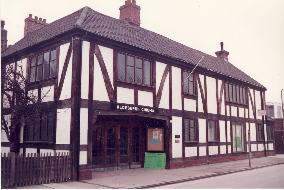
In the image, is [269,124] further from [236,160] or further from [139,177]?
[139,177]

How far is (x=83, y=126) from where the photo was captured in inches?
549

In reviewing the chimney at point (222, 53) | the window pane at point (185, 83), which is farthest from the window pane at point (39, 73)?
the chimney at point (222, 53)

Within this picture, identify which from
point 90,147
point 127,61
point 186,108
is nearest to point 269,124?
point 186,108

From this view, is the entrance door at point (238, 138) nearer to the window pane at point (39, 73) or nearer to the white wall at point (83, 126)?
the white wall at point (83, 126)

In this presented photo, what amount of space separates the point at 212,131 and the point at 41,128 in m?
11.7

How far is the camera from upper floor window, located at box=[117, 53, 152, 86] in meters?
16.2

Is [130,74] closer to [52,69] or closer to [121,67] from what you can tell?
[121,67]

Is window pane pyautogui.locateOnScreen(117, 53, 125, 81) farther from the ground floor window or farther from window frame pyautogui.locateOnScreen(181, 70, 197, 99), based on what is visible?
the ground floor window

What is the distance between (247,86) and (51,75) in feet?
58.1

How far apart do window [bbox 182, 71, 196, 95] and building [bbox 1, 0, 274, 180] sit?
2.6 inches

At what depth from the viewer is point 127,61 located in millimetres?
16594

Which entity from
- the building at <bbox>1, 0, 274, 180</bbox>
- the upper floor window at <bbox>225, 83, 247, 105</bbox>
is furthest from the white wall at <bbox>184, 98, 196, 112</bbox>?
the upper floor window at <bbox>225, 83, 247, 105</bbox>

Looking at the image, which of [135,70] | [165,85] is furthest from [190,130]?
[135,70]

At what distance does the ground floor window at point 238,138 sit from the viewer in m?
24.6
